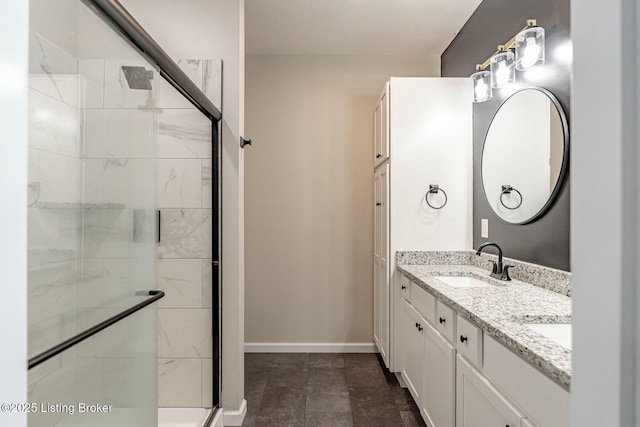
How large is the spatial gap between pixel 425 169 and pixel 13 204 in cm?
252

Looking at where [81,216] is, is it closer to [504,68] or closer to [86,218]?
[86,218]

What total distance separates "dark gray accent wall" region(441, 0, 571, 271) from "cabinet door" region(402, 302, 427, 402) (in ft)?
2.23

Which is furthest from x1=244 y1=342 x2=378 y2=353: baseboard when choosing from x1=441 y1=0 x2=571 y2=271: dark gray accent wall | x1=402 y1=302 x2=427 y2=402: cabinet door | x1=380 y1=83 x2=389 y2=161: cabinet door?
x1=380 y1=83 x2=389 y2=161: cabinet door

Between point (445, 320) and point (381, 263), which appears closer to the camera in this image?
point (445, 320)

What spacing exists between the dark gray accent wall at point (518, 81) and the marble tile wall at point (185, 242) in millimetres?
1743

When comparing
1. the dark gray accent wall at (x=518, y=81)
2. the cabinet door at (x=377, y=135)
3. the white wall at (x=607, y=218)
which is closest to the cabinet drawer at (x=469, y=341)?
the dark gray accent wall at (x=518, y=81)

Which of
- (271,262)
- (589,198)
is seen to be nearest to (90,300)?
(589,198)

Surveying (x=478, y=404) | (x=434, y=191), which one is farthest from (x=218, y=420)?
(x=434, y=191)

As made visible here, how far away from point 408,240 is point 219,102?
5.17ft

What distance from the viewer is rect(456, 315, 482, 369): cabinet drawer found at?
4.44ft

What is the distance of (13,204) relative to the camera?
1.40 ft

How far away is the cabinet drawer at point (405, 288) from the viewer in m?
2.38

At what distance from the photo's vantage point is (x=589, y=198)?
0.47 m

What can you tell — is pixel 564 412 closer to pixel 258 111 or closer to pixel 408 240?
pixel 408 240
